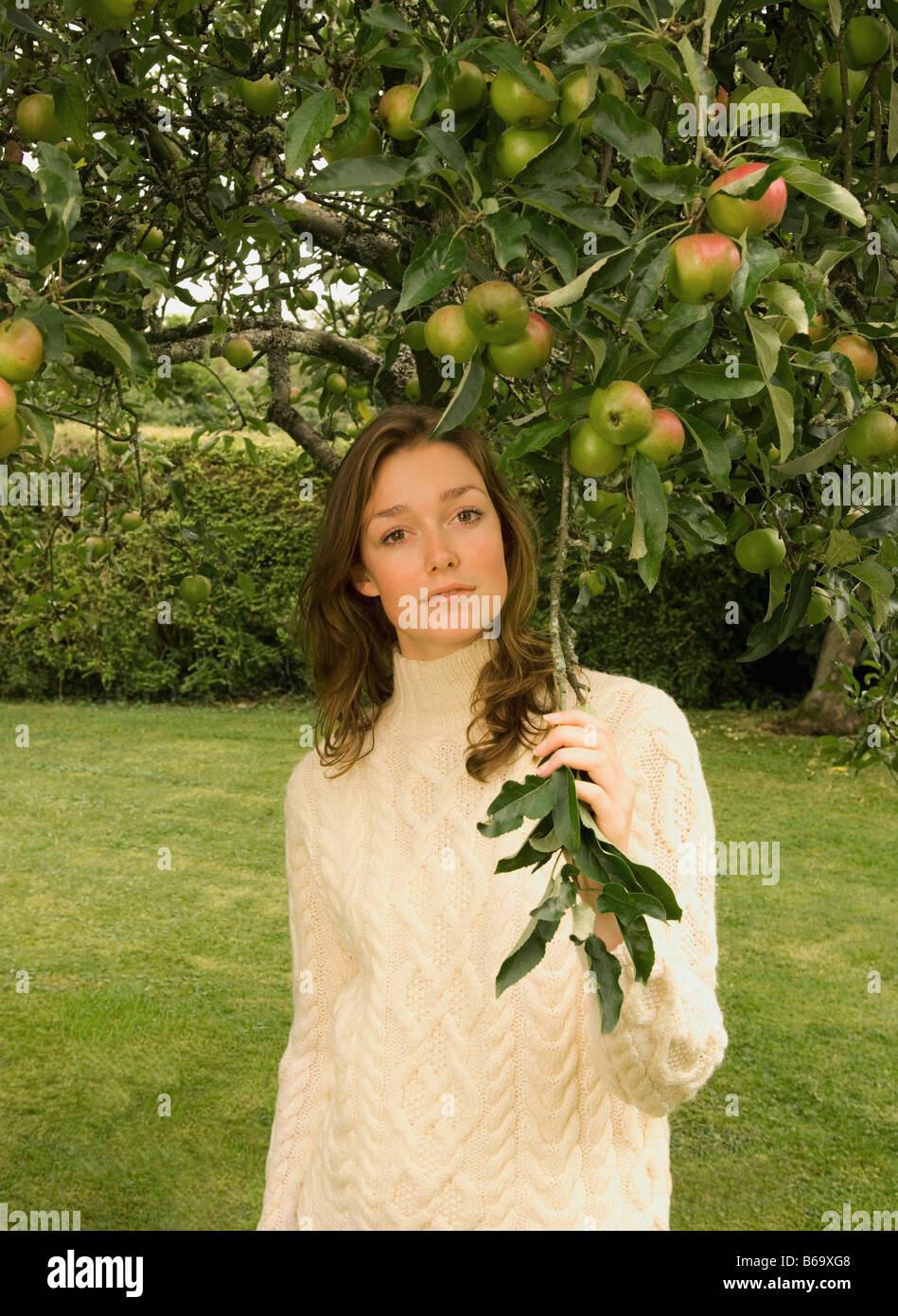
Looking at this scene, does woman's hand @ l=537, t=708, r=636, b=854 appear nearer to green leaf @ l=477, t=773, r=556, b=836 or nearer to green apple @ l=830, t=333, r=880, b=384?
green leaf @ l=477, t=773, r=556, b=836

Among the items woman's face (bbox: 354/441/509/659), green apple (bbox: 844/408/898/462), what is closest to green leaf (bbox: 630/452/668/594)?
green apple (bbox: 844/408/898/462)

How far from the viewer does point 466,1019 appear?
1702 mm

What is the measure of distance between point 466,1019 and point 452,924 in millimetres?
129

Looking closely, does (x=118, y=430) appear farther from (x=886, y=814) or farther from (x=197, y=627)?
(x=197, y=627)

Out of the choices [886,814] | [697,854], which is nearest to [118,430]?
[697,854]

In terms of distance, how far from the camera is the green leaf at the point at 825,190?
36.1 inches

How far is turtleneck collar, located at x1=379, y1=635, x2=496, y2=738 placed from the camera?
6.07ft

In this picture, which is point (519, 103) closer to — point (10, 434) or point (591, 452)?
point (591, 452)

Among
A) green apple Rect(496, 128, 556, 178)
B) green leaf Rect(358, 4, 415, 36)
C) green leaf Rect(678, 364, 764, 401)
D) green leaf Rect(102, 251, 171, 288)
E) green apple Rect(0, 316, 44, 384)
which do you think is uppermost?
green leaf Rect(358, 4, 415, 36)

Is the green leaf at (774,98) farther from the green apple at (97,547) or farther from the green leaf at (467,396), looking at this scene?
the green apple at (97,547)

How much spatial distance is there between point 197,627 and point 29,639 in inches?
55.6

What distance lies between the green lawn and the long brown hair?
222 centimetres

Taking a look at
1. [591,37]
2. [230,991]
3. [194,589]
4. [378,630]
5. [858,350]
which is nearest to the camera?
[591,37]

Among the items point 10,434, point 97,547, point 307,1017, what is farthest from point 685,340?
point 97,547
